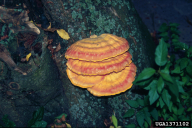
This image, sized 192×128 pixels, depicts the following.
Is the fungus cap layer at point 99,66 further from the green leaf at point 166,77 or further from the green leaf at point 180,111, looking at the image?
the green leaf at point 180,111

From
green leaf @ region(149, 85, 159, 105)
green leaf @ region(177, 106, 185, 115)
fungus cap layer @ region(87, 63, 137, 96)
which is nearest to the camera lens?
green leaf @ region(149, 85, 159, 105)

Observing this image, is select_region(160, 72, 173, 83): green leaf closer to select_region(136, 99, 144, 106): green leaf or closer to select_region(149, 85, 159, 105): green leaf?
select_region(149, 85, 159, 105): green leaf

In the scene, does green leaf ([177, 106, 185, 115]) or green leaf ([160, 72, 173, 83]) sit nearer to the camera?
green leaf ([160, 72, 173, 83])

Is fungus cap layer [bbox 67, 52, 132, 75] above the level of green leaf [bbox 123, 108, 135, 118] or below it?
above

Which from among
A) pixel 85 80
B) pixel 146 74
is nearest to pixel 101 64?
pixel 85 80

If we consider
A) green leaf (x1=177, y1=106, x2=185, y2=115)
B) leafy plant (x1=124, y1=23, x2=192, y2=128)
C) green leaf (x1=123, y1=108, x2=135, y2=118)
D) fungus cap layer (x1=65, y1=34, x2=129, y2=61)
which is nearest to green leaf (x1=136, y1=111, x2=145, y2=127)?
leafy plant (x1=124, y1=23, x2=192, y2=128)

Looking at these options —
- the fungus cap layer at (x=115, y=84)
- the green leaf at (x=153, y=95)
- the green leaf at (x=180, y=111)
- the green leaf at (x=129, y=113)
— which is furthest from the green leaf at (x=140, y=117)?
the green leaf at (x=180, y=111)

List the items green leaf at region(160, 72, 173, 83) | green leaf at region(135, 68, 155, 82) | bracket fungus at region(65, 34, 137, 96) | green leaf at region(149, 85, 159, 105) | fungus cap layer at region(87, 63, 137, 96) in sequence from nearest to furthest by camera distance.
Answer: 1. green leaf at region(160, 72, 173, 83)
2. green leaf at region(135, 68, 155, 82)
3. green leaf at region(149, 85, 159, 105)
4. bracket fungus at region(65, 34, 137, 96)
5. fungus cap layer at region(87, 63, 137, 96)
